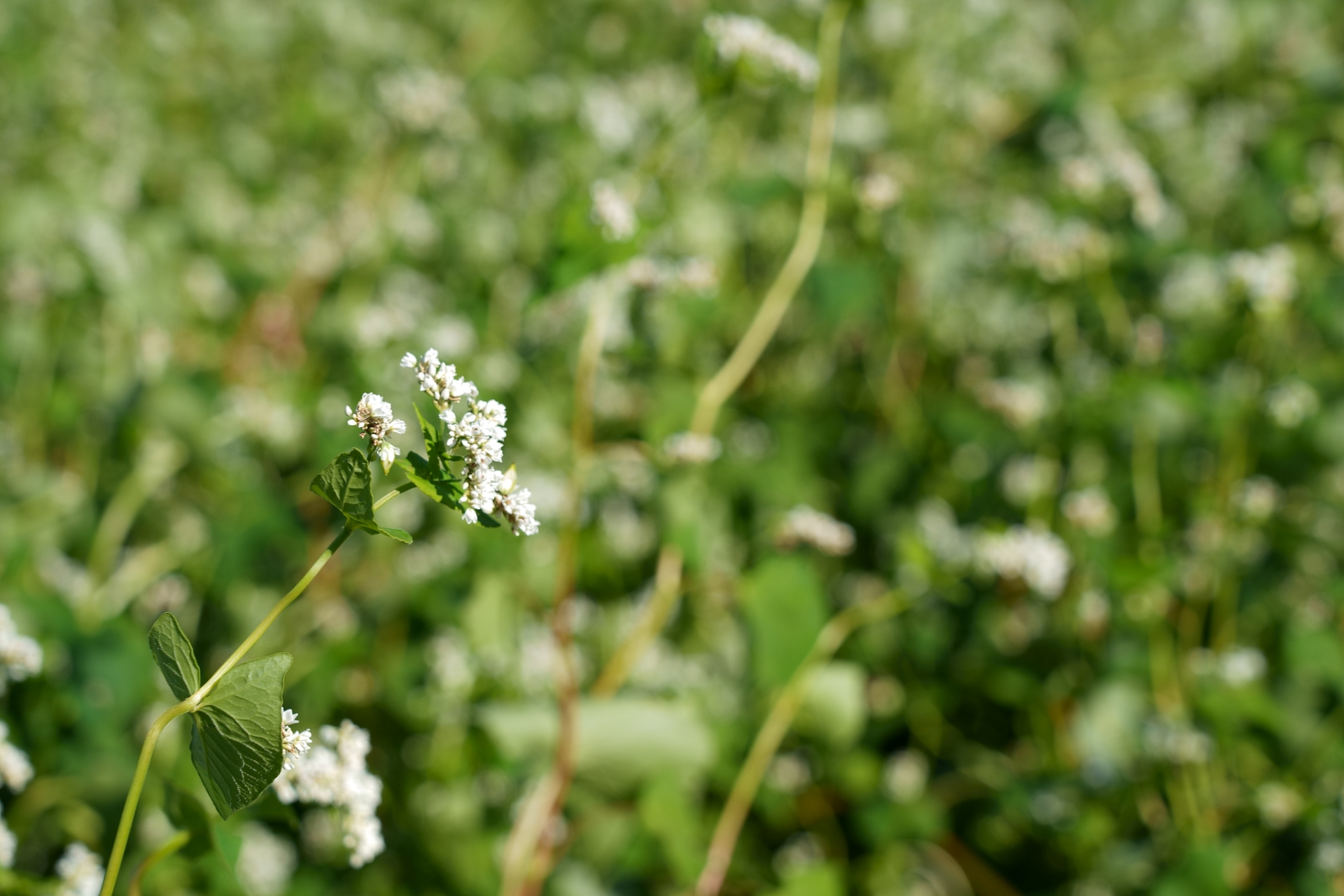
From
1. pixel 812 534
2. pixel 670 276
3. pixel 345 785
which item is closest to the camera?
pixel 345 785

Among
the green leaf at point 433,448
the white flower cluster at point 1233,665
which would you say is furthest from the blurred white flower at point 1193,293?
the green leaf at point 433,448

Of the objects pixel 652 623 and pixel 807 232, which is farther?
pixel 807 232

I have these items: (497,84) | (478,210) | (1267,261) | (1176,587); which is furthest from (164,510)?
(1267,261)

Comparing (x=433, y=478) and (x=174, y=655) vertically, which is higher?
(x=433, y=478)

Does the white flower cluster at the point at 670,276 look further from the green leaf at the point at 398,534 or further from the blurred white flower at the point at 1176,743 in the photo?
the blurred white flower at the point at 1176,743

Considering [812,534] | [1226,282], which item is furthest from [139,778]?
[1226,282]

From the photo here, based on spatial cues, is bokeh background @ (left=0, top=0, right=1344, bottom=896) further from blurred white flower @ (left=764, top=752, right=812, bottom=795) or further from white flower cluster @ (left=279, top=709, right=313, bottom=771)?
white flower cluster @ (left=279, top=709, right=313, bottom=771)

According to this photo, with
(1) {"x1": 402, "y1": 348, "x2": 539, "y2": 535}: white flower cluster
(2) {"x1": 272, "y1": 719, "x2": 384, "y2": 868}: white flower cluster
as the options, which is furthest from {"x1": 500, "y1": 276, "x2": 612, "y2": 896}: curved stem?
(1) {"x1": 402, "y1": 348, "x2": 539, "y2": 535}: white flower cluster

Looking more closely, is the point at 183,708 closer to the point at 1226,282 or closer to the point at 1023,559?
the point at 1023,559

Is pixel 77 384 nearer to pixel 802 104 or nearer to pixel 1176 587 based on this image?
pixel 802 104
